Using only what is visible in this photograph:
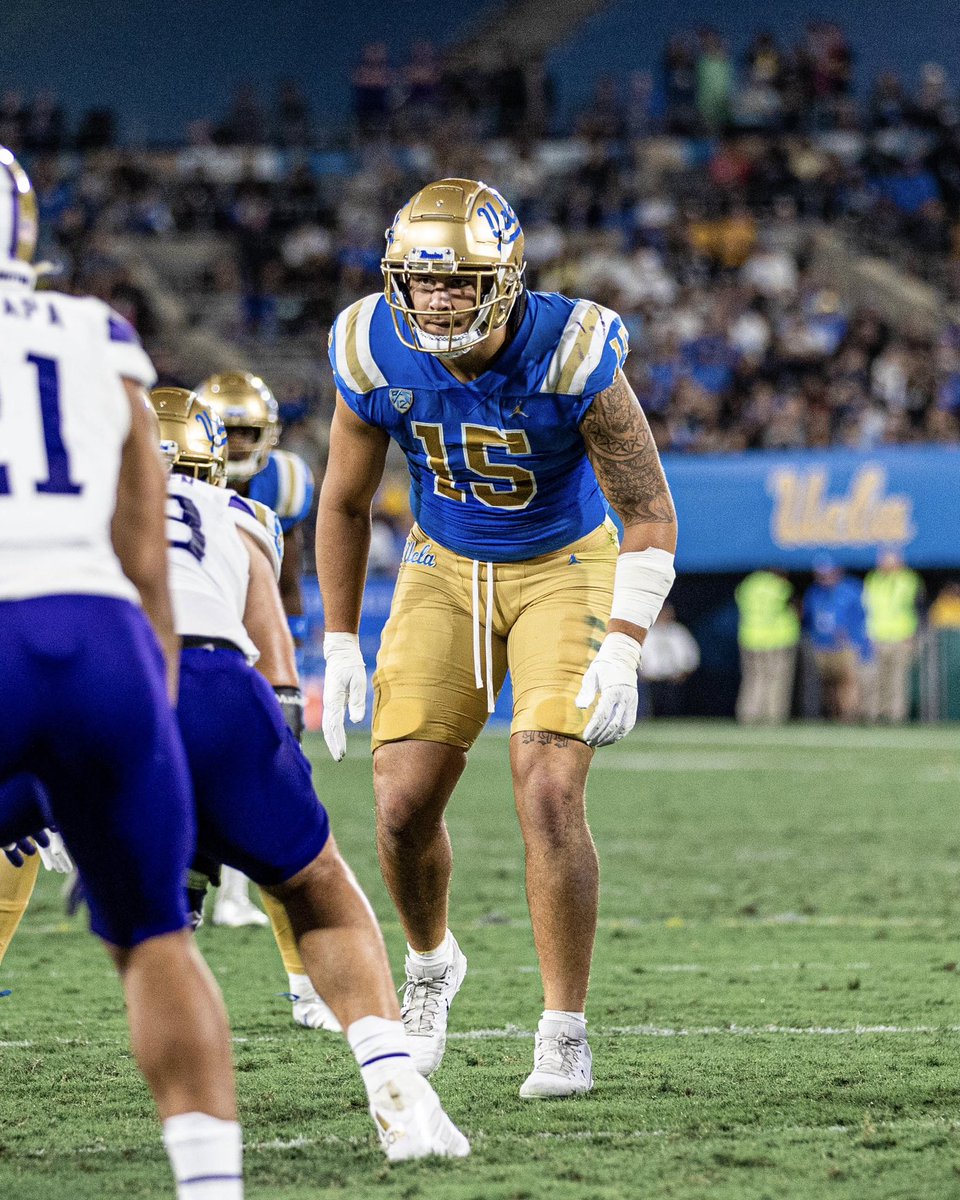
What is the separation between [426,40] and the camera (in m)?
25.3

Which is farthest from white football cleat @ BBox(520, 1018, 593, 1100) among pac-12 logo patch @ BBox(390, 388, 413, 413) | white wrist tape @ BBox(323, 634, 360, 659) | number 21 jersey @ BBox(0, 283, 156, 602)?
number 21 jersey @ BBox(0, 283, 156, 602)

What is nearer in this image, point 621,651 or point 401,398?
point 621,651

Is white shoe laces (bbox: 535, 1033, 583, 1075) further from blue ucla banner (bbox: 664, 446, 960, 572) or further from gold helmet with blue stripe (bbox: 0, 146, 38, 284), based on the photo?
blue ucla banner (bbox: 664, 446, 960, 572)

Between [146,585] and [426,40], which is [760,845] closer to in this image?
[146,585]

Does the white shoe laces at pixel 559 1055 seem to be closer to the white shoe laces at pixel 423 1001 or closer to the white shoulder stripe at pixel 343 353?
the white shoe laces at pixel 423 1001

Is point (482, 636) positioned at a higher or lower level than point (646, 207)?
lower

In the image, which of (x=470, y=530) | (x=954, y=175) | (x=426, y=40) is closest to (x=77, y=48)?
(x=426, y=40)

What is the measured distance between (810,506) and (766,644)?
1.45 metres

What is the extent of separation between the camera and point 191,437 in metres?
4.03

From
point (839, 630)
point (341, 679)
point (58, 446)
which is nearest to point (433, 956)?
point (341, 679)

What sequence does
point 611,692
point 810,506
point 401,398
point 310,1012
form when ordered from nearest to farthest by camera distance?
point 611,692, point 401,398, point 310,1012, point 810,506

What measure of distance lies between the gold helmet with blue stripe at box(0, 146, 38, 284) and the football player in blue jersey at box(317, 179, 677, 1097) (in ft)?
4.79

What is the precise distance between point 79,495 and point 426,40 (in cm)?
2412

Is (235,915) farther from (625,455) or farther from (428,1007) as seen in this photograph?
(625,455)
